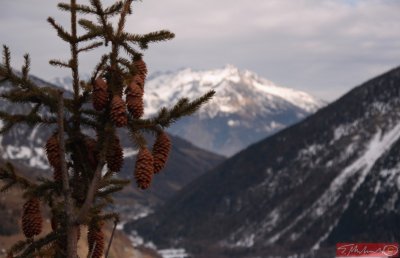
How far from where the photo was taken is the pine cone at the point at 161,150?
1095 cm

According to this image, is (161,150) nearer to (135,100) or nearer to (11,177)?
(135,100)

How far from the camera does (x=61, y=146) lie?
10836 millimetres

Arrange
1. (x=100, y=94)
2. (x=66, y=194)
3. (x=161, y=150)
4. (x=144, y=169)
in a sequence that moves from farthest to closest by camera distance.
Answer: (x=161, y=150), (x=100, y=94), (x=66, y=194), (x=144, y=169)

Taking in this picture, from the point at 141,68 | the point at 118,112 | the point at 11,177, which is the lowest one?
the point at 11,177

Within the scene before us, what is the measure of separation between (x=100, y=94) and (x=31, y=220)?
2.07m

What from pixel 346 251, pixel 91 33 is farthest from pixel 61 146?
pixel 346 251

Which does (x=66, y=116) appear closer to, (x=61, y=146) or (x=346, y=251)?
(x=61, y=146)

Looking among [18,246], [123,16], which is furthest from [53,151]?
[123,16]

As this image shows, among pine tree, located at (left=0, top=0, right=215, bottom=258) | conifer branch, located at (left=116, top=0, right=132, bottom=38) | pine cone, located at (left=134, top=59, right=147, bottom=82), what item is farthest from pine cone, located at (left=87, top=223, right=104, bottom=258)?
conifer branch, located at (left=116, top=0, right=132, bottom=38)

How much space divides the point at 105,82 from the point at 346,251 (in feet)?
15.2

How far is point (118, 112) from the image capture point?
10.6 m

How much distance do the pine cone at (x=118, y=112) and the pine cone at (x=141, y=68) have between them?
0.73m

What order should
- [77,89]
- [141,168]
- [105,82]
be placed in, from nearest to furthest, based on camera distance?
[141,168] < [105,82] < [77,89]

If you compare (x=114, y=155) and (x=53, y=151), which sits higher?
(x=53, y=151)
